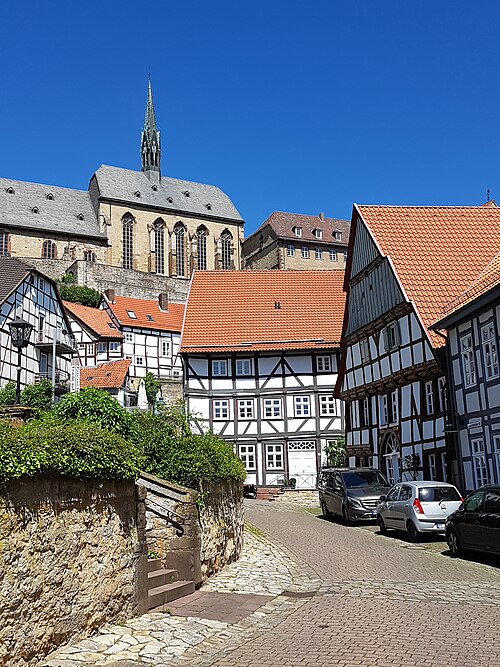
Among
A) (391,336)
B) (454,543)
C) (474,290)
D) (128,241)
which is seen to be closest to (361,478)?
(391,336)

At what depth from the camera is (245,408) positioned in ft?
137

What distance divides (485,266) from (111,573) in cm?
2267

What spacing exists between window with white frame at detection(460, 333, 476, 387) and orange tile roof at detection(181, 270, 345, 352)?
1893 centimetres

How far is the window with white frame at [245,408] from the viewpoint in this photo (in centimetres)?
4156

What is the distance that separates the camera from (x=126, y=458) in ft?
28.8

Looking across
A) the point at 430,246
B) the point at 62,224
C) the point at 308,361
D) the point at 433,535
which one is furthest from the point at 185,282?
the point at 433,535

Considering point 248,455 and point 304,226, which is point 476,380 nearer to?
point 248,455

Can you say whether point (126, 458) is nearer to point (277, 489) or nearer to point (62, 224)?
point (277, 489)

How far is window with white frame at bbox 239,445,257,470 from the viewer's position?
135 ft

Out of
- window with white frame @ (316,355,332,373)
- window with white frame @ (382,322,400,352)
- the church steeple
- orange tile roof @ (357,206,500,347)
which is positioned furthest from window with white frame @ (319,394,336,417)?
the church steeple

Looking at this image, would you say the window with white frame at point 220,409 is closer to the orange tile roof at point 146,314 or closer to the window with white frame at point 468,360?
the window with white frame at point 468,360

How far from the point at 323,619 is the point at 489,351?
13822 millimetres

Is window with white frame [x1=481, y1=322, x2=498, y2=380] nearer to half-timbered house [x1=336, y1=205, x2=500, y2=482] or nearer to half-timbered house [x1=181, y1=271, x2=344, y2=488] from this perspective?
half-timbered house [x1=336, y1=205, x2=500, y2=482]

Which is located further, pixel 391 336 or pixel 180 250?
pixel 180 250
